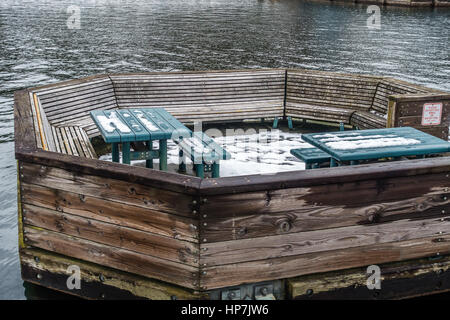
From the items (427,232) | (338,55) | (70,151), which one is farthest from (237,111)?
(338,55)

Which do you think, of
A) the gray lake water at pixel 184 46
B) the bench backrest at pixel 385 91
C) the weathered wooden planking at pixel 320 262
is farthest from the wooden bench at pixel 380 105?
the gray lake water at pixel 184 46

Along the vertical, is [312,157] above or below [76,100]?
below

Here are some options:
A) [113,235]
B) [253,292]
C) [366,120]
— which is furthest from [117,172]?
[366,120]

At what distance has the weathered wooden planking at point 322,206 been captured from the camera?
4332 mm

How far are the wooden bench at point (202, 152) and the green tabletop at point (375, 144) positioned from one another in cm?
121

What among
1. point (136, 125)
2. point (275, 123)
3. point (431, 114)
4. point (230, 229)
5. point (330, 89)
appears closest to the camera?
point (230, 229)

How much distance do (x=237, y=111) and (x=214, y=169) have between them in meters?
3.15

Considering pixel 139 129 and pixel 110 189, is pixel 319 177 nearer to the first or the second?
pixel 110 189

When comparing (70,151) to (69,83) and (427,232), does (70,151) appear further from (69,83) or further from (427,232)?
(427,232)

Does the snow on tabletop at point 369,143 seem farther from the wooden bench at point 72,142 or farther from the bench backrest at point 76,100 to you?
the bench backrest at point 76,100

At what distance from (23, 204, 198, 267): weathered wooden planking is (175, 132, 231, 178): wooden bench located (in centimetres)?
212

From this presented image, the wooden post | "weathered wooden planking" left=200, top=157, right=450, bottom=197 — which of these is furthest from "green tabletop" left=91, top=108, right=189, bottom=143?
the wooden post

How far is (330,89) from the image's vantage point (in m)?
10.3

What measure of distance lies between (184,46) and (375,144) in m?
24.1
